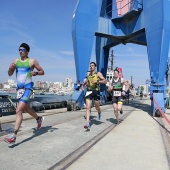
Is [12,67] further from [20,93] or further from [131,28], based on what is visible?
[131,28]

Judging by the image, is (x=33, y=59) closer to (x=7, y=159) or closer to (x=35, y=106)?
(x=7, y=159)

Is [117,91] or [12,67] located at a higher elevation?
[12,67]

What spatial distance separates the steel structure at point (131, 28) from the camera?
44.7 ft

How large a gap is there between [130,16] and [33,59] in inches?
559

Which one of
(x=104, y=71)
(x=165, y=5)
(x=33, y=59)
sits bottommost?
(x=33, y=59)

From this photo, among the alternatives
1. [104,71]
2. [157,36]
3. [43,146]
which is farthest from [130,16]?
[43,146]

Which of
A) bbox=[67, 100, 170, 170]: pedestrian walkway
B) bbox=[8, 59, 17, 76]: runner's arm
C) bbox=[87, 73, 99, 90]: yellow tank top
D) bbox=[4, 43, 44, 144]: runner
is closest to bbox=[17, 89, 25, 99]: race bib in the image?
bbox=[4, 43, 44, 144]: runner

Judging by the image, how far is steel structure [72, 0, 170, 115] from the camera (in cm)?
1361

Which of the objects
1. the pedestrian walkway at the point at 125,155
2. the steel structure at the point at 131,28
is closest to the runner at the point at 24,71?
the pedestrian walkway at the point at 125,155

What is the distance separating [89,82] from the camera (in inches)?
300

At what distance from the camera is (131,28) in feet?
59.3

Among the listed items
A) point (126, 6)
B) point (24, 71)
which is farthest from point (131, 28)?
point (24, 71)

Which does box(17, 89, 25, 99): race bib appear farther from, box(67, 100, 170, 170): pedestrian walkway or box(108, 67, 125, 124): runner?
box(108, 67, 125, 124): runner

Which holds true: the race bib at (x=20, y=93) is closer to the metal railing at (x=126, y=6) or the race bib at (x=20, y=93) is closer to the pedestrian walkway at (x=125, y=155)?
the pedestrian walkway at (x=125, y=155)
